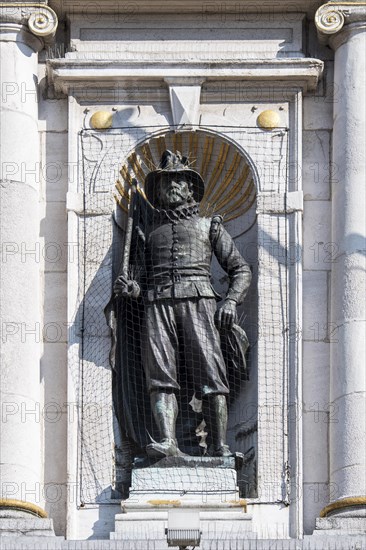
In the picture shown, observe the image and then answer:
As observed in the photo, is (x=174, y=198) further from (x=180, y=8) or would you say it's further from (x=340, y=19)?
(x=340, y=19)

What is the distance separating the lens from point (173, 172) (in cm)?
2298

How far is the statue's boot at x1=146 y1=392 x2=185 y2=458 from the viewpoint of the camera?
73.3 ft

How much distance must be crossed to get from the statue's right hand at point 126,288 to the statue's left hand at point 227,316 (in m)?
0.64

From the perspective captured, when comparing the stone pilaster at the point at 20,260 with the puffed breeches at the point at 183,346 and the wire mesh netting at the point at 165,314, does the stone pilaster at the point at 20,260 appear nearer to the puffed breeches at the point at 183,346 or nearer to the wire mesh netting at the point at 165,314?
the wire mesh netting at the point at 165,314

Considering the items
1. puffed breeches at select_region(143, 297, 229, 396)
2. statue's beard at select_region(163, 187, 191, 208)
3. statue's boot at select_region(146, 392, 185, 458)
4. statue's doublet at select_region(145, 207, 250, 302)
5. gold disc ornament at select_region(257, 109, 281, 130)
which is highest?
gold disc ornament at select_region(257, 109, 281, 130)

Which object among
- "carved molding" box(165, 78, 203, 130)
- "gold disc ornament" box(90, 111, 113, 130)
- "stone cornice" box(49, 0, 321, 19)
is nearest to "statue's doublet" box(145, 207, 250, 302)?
"carved molding" box(165, 78, 203, 130)

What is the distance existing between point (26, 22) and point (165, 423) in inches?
133

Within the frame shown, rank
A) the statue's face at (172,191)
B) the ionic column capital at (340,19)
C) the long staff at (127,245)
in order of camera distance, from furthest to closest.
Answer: the ionic column capital at (340,19)
the statue's face at (172,191)
the long staff at (127,245)

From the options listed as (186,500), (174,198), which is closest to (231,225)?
(174,198)

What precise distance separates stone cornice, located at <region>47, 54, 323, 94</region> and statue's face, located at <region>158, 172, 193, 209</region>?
0.82m

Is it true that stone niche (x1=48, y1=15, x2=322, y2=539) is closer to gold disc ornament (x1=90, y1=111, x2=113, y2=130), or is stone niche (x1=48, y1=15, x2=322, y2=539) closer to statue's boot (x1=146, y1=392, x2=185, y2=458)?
gold disc ornament (x1=90, y1=111, x2=113, y2=130)

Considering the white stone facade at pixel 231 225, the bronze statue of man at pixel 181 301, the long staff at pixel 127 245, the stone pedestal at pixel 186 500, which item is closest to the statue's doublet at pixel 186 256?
the bronze statue of man at pixel 181 301

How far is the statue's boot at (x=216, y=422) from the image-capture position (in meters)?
22.5

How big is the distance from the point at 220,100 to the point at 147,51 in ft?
2.25
